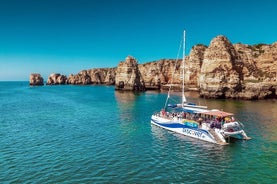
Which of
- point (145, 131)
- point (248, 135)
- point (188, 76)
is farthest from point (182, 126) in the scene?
point (188, 76)

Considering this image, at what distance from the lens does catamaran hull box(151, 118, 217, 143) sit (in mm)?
33631

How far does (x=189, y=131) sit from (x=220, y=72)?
54326 millimetres

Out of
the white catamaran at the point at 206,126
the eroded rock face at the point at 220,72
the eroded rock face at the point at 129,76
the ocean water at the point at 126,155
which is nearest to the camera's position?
the ocean water at the point at 126,155

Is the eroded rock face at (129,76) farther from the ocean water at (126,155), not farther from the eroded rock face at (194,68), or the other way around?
the ocean water at (126,155)

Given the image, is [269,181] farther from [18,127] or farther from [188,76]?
[188,76]

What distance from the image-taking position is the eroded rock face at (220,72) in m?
85.3

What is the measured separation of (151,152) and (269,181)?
11.9 metres

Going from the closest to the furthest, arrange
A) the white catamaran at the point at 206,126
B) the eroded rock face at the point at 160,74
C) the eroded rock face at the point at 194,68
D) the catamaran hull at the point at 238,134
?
the white catamaran at the point at 206,126, the catamaran hull at the point at 238,134, the eroded rock face at the point at 194,68, the eroded rock face at the point at 160,74

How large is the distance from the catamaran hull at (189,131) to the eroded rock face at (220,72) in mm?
48839

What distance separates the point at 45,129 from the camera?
40.9 metres

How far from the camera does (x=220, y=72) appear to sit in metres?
85.9

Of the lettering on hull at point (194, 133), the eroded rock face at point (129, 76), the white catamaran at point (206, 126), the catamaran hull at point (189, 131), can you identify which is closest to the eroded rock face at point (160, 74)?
the eroded rock face at point (129, 76)

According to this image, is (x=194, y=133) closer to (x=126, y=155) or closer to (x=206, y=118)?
(x=206, y=118)

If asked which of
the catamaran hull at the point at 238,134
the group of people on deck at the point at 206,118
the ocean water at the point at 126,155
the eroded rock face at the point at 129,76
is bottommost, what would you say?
the ocean water at the point at 126,155
